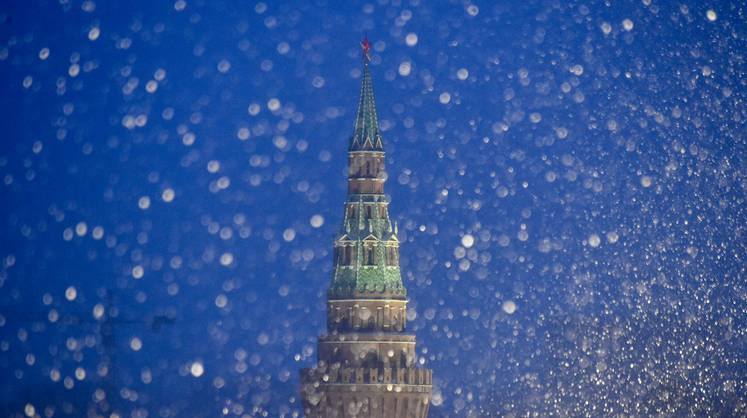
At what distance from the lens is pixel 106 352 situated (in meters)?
150

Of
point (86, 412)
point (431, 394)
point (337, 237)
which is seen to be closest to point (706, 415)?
point (431, 394)

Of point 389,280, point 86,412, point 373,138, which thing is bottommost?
point 86,412

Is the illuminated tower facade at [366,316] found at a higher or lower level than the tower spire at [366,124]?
lower

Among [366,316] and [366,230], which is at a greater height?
[366,230]

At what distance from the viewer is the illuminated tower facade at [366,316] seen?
98188 mm

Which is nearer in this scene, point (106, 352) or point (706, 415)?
point (706, 415)

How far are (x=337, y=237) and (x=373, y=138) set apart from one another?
191 inches

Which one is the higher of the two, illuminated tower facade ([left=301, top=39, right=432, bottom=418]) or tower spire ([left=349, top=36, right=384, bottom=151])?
tower spire ([left=349, top=36, right=384, bottom=151])

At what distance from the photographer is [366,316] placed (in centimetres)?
9831

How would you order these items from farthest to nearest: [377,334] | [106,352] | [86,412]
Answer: [106,352], [86,412], [377,334]

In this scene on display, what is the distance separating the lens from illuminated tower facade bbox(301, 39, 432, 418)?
9819cm

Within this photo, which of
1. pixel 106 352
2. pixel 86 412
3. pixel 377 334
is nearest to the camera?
pixel 377 334

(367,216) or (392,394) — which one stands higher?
(367,216)

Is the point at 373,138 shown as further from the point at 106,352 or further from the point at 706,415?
the point at 106,352
